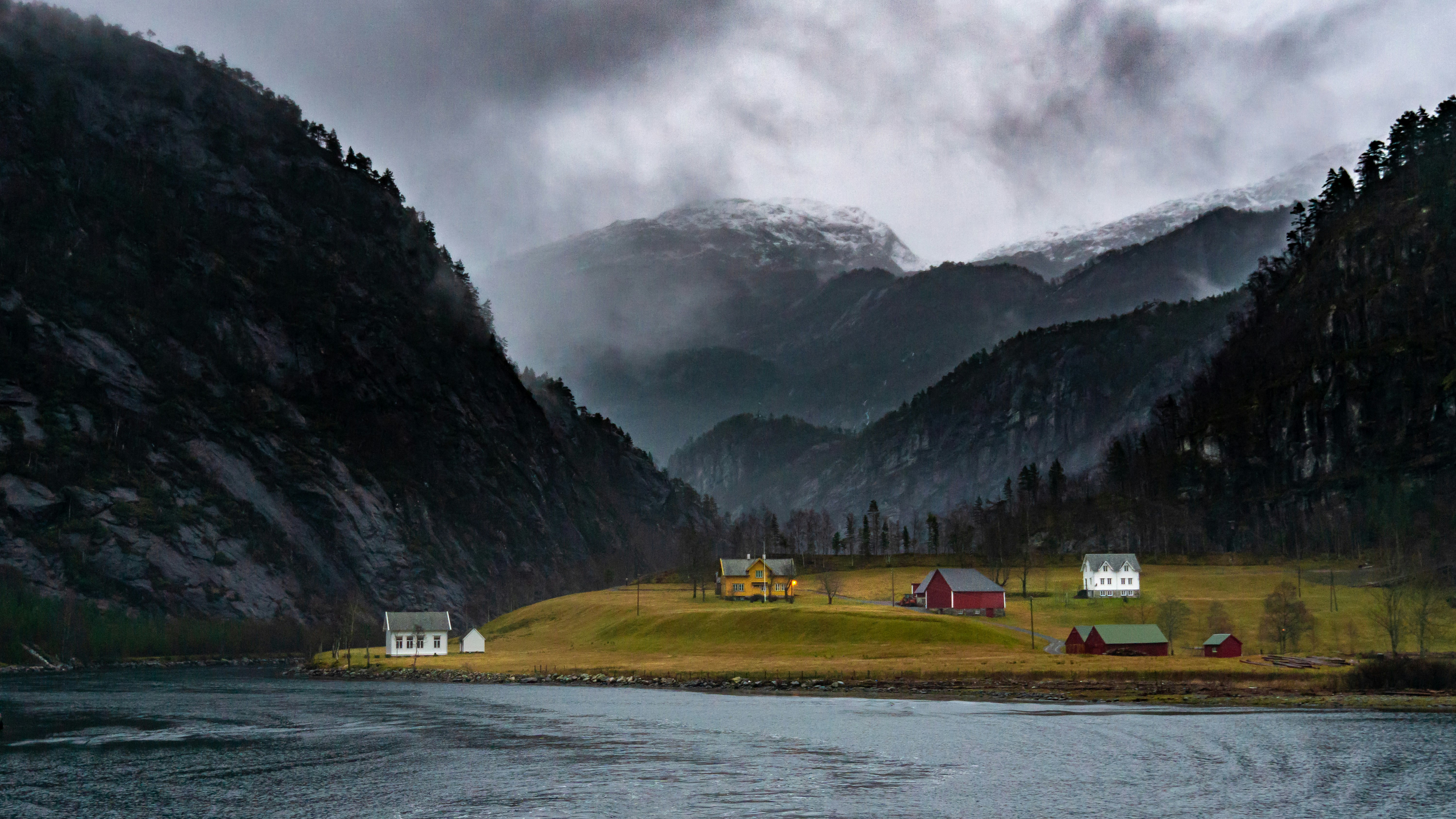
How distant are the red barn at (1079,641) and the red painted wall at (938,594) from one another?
35.5 metres

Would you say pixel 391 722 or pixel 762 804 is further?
pixel 391 722

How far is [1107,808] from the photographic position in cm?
5675

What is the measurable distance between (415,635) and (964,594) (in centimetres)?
8608

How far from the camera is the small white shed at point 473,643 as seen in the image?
18038cm

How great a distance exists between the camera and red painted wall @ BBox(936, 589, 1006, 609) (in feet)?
563

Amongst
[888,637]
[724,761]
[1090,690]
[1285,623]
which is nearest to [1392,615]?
[1285,623]

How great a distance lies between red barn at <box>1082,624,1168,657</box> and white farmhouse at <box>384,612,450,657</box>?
99.1 metres

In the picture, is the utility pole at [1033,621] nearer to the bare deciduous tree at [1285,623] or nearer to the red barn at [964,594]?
the red barn at [964,594]

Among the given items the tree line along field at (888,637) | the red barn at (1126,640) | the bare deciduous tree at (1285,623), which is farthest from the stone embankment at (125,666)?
the bare deciduous tree at (1285,623)

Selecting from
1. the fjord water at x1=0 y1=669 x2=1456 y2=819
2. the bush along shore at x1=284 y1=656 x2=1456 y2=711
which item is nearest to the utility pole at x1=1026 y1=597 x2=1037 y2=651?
the bush along shore at x1=284 y1=656 x2=1456 y2=711

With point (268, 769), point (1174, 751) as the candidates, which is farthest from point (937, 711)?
point (268, 769)

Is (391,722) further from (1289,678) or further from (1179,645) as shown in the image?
(1179,645)

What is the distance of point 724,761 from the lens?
70.8m

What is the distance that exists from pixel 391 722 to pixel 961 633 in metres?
75.5
